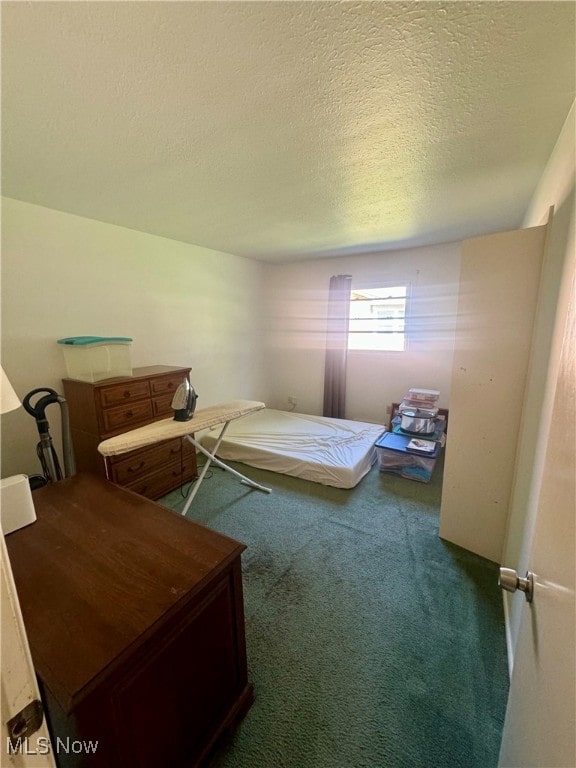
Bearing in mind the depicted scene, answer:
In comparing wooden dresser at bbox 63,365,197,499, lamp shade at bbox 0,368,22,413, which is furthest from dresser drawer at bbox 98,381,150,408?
lamp shade at bbox 0,368,22,413

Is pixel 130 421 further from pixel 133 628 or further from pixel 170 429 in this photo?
pixel 133 628

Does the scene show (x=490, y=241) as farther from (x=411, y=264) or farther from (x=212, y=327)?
(x=212, y=327)

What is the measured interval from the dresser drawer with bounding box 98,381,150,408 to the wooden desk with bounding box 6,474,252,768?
3.47 feet

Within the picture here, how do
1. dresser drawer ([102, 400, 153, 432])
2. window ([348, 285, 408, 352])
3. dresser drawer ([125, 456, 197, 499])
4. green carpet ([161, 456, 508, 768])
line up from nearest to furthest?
green carpet ([161, 456, 508, 768]) < dresser drawer ([102, 400, 153, 432]) < dresser drawer ([125, 456, 197, 499]) < window ([348, 285, 408, 352])

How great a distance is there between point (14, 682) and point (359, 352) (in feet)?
13.7

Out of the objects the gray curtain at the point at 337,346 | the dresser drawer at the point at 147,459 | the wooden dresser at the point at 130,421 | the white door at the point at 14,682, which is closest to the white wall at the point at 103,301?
the wooden dresser at the point at 130,421

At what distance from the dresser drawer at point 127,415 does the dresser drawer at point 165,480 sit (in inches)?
18.6

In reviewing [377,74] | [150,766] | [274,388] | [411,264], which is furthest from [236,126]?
[274,388]

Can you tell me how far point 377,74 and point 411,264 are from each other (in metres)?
3.01

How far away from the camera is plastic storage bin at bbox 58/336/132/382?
2.35 metres

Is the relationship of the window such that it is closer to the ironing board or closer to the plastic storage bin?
the ironing board

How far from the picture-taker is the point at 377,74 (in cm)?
106

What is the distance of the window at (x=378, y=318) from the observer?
3.98 metres

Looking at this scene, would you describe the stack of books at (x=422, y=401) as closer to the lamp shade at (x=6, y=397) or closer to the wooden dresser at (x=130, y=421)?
the wooden dresser at (x=130, y=421)
